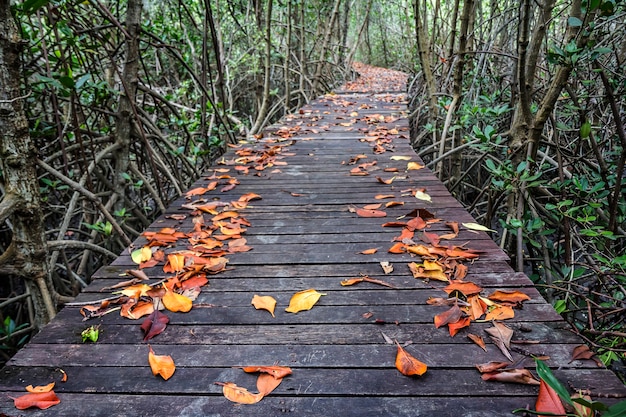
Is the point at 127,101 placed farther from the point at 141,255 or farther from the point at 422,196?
the point at 422,196

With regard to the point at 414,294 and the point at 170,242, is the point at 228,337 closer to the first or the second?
the point at 414,294

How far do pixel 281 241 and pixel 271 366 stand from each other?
86 centimetres

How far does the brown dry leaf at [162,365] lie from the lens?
1.10m

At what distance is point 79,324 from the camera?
4.36 ft

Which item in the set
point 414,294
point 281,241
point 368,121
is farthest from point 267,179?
point 368,121

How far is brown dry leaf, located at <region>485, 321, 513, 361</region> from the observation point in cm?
112

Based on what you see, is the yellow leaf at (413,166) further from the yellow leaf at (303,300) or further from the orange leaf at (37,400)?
the orange leaf at (37,400)

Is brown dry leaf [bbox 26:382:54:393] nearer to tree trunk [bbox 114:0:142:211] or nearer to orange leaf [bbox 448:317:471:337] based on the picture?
orange leaf [bbox 448:317:471:337]

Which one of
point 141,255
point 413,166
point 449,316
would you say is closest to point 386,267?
point 449,316

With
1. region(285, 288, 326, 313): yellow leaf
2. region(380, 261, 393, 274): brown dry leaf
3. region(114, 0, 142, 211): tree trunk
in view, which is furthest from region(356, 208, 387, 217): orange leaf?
region(114, 0, 142, 211): tree trunk

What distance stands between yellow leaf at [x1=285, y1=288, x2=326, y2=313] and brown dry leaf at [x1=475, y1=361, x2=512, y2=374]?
0.55m

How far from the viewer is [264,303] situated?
1.41 meters

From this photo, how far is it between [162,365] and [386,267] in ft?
2.80

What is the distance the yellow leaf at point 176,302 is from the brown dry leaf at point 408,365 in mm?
700
